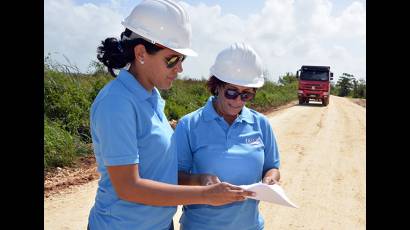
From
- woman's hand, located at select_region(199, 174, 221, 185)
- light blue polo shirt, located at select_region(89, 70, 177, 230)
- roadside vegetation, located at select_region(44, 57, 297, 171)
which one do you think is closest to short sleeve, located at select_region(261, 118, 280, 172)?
woman's hand, located at select_region(199, 174, 221, 185)

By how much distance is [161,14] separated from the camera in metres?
1.76

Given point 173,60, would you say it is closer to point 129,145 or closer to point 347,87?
point 129,145

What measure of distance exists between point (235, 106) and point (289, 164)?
638cm

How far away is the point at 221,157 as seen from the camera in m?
2.22

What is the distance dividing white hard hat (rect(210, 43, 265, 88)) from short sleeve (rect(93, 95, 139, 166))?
2.80 feet

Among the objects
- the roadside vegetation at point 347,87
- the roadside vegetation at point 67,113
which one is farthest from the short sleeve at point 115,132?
the roadside vegetation at point 347,87

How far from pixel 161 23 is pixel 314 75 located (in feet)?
85.2

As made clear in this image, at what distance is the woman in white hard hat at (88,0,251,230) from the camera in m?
1.60

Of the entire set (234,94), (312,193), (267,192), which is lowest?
(312,193)

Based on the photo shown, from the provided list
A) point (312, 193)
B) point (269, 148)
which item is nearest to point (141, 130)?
point (269, 148)

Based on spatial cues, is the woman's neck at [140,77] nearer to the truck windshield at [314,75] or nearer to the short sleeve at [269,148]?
the short sleeve at [269,148]

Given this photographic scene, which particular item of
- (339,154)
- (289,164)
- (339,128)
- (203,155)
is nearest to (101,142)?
(203,155)
